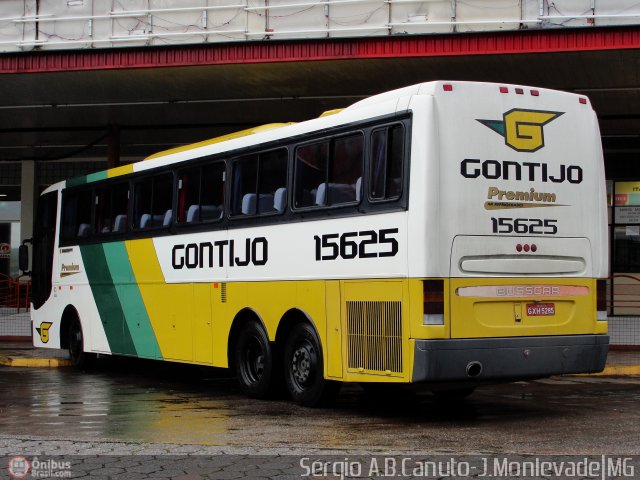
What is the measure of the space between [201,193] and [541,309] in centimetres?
525

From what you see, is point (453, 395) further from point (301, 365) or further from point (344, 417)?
point (344, 417)

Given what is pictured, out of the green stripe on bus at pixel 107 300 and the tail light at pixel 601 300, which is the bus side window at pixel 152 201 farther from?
the tail light at pixel 601 300

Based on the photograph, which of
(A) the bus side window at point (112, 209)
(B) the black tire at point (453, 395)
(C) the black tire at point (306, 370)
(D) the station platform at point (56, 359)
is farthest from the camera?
(D) the station platform at point (56, 359)

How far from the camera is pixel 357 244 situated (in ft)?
36.7

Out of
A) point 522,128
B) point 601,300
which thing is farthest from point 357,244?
point 601,300

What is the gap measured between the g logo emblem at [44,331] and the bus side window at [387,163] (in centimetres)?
965

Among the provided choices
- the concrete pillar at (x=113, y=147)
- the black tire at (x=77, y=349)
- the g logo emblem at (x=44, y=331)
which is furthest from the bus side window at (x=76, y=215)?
the concrete pillar at (x=113, y=147)

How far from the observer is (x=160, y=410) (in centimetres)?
1192

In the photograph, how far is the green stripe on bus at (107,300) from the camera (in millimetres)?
16391

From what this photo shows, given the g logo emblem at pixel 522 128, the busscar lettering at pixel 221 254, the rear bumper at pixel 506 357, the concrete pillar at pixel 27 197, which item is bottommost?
the rear bumper at pixel 506 357

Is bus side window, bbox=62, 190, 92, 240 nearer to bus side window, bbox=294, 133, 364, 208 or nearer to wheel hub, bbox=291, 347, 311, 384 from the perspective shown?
bus side window, bbox=294, 133, 364, 208

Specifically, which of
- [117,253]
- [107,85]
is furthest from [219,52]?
[117,253]

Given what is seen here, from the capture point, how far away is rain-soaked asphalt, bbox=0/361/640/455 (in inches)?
366

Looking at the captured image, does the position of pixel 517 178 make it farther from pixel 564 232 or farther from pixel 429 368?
pixel 429 368
